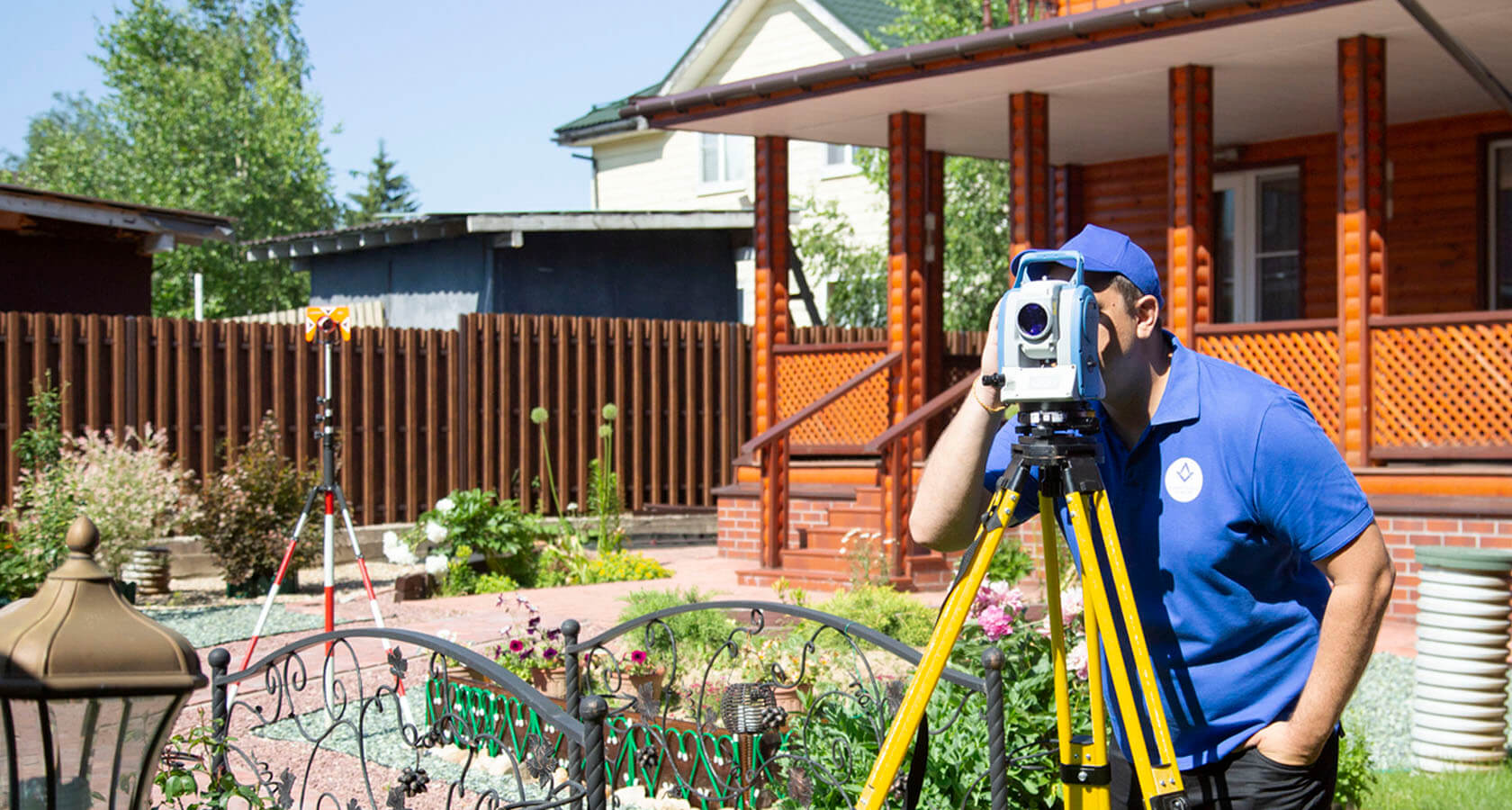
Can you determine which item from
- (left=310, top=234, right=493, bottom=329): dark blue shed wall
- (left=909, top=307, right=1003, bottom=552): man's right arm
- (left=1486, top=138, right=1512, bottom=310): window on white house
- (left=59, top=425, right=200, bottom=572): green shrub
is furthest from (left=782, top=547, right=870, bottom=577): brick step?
(left=310, top=234, right=493, bottom=329): dark blue shed wall

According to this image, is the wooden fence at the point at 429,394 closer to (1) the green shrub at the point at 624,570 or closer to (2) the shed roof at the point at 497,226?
(1) the green shrub at the point at 624,570

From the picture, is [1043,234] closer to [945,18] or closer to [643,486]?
[643,486]

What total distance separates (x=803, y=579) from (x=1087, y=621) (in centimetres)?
848

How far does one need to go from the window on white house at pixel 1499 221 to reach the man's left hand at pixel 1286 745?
35.5 ft

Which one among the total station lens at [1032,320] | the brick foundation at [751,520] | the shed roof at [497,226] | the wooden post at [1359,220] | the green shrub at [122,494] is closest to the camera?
the total station lens at [1032,320]

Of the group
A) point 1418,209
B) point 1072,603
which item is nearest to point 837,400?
point 1418,209

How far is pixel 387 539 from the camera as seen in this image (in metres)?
10.3

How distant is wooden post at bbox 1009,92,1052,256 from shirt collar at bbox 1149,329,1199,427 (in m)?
8.60

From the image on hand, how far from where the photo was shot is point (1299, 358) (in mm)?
10070

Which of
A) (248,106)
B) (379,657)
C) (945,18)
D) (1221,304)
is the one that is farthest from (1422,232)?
(248,106)

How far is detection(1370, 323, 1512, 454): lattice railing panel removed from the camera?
9250mm

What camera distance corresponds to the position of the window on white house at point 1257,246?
1320 centimetres

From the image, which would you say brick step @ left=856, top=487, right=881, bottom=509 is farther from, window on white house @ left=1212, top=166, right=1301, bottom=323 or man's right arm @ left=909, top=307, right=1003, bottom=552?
man's right arm @ left=909, top=307, right=1003, bottom=552

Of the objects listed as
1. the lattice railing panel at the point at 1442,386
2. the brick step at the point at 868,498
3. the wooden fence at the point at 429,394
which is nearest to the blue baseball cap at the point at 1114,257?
the lattice railing panel at the point at 1442,386
